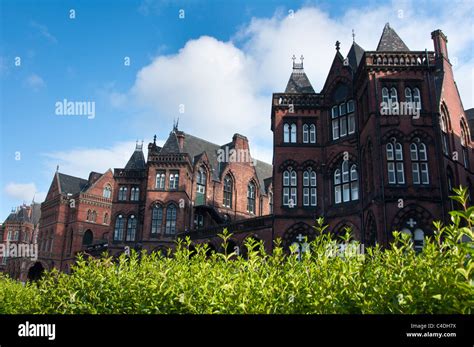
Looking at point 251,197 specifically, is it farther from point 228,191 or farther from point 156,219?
point 156,219

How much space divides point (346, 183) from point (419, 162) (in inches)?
196

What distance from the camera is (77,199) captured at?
182 ft

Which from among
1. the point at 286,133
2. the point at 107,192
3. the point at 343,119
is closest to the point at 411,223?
the point at 343,119

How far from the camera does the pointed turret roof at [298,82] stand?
29.7 meters

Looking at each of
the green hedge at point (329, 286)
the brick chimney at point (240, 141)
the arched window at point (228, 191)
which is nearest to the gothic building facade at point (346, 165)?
the arched window at point (228, 191)

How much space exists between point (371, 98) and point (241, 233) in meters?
13.5

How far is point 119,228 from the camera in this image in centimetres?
4069

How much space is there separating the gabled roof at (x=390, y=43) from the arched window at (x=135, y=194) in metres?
28.2

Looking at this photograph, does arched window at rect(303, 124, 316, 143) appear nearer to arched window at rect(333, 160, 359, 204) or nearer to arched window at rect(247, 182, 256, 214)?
arched window at rect(333, 160, 359, 204)

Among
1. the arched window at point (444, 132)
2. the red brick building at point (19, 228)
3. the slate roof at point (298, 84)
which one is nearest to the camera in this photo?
the arched window at point (444, 132)

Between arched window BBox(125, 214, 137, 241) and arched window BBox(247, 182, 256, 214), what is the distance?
13.3 meters

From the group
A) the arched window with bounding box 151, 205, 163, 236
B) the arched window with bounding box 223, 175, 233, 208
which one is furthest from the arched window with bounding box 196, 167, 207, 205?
the arched window with bounding box 151, 205, 163, 236

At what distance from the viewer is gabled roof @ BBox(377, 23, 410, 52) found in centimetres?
2453

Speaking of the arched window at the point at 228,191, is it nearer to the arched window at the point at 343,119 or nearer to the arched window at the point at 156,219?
the arched window at the point at 156,219
